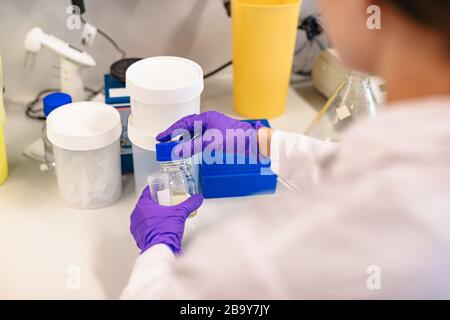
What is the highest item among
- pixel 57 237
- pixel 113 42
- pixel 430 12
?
pixel 430 12

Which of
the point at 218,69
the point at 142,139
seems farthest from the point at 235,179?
the point at 218,69

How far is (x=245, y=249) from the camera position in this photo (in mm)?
561

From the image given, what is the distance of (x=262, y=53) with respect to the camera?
53.6 inches

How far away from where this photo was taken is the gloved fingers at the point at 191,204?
1064 millimetres

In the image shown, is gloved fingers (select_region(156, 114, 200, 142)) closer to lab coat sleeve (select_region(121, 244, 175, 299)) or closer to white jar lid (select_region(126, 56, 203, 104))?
white jar lid (select_region(126, 56, 203, 104))

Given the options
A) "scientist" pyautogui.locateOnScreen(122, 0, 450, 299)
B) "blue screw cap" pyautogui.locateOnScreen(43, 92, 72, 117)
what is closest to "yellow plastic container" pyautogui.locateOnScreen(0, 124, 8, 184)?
"blue screw cap" pyautogui.locateOnScreen(43, 92, 72, 117)

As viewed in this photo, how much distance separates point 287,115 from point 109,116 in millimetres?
557

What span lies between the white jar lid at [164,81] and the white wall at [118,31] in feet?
1.32

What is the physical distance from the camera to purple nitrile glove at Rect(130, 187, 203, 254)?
0.97 metres

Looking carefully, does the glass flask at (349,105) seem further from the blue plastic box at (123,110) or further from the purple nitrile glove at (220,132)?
the blue plastic box at (123,110)

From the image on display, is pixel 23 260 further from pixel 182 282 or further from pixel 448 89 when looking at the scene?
pixel 448 89

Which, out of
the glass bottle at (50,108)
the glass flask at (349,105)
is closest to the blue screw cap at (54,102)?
the glass bottle at (50,108)

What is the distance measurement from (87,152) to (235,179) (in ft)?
1.05

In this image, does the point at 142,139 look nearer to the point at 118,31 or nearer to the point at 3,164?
the point at 3,164
